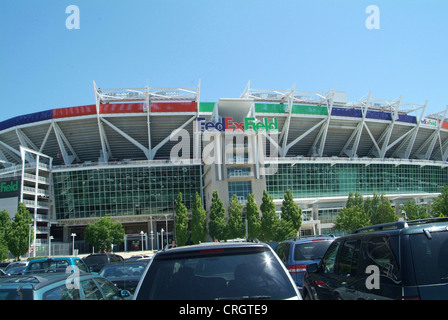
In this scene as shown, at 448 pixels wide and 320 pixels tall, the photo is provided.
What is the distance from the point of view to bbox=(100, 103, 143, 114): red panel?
64.6 metres

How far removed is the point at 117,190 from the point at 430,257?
66706 millimetres

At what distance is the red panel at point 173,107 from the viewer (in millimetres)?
65438

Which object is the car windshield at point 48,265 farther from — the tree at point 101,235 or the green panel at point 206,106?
the green panel at point 206,106

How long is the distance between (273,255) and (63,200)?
231 ft

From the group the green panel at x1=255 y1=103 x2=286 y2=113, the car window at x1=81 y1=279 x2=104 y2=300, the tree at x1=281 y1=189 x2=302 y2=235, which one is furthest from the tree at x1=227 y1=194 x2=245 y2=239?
the car window at x1=81 y1=279 x2=104 y2=300

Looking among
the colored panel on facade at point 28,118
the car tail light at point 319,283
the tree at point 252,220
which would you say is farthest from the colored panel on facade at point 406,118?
the car tail light at point 319,283

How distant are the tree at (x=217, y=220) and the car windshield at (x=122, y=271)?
41.8m

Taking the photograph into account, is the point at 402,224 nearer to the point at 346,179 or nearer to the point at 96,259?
the point at 96,259

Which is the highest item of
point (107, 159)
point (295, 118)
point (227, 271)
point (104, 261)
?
point (295, 118)

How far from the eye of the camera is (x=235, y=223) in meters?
52.6

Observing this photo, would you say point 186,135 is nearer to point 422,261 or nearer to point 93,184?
point 93,184

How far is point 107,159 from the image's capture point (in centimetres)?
6969

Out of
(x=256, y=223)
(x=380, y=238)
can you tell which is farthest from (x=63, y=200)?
(x=380, y=238)
